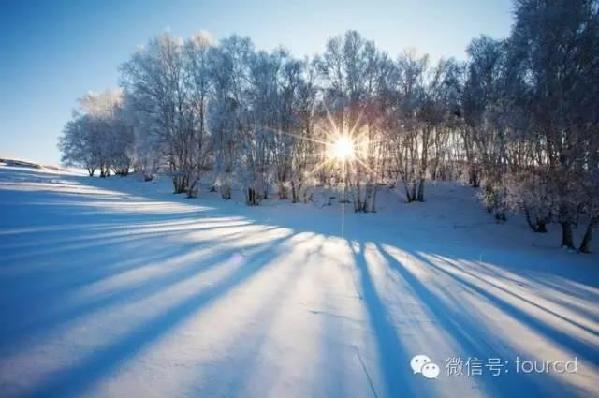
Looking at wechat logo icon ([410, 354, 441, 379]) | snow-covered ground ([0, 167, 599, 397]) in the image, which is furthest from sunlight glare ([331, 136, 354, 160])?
wechat logo icon ([410, 354, 441, 379])

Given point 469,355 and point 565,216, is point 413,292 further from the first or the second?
point 565,216

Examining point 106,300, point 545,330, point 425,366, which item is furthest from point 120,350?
point 545,330

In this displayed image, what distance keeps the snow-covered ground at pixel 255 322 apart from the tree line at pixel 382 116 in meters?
7.64

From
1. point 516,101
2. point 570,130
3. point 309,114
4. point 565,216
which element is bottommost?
point 565,216

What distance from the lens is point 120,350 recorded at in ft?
8.81

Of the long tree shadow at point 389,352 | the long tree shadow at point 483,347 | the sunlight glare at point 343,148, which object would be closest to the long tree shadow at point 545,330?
the long tree shadow at point 483,347

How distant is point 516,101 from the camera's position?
1370cm

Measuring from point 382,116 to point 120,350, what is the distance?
70.0ft

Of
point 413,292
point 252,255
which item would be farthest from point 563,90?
point 252,255

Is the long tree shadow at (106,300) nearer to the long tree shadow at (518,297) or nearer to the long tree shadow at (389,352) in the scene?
the long tree shadow at (389,352)

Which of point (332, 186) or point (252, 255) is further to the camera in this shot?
point (332, 186)

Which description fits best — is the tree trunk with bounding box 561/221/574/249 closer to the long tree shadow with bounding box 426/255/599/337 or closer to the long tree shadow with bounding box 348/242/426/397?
the long tree shadow with bounding box 426/255/599/337

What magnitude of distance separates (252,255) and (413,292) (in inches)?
118

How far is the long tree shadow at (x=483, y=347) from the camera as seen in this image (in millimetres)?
2910
